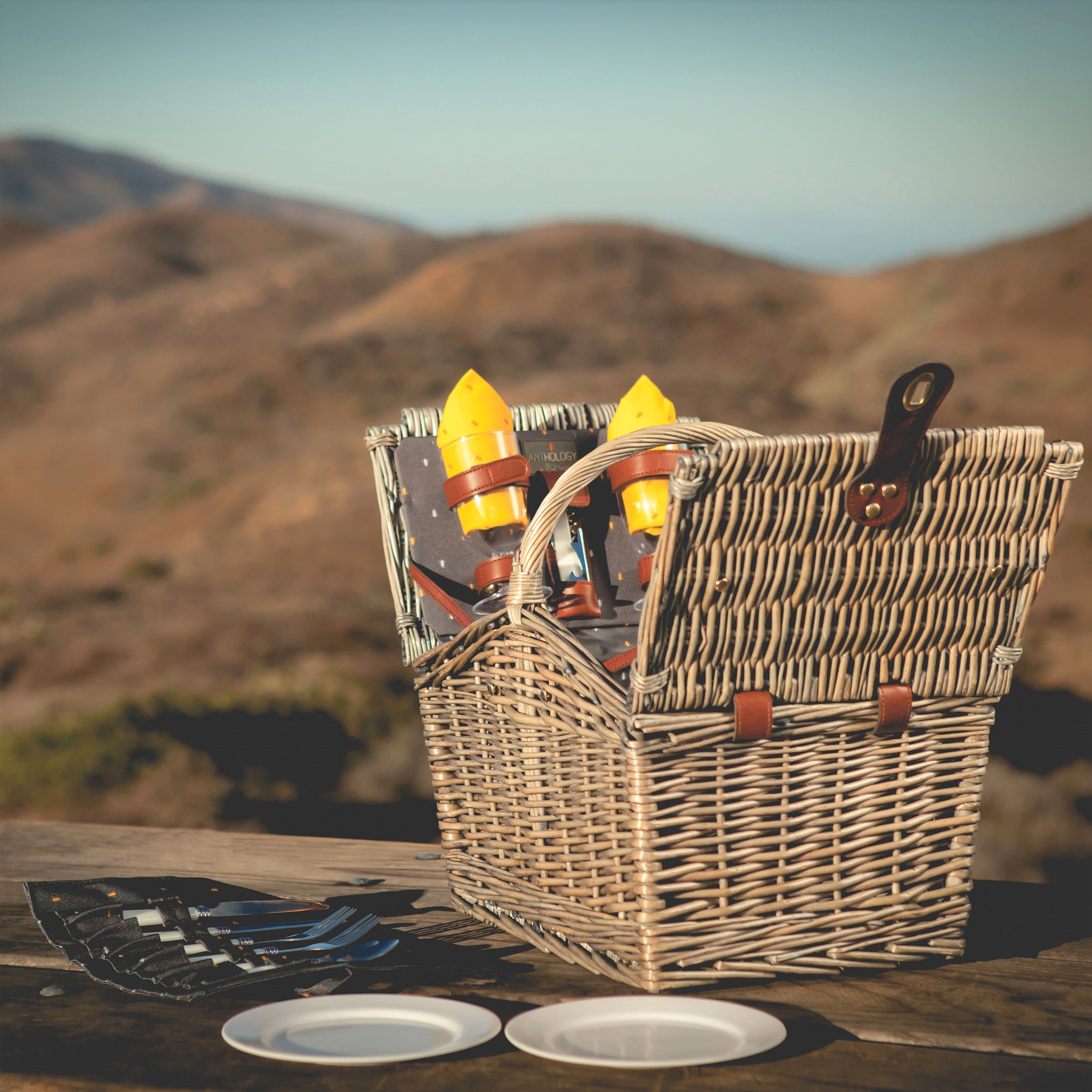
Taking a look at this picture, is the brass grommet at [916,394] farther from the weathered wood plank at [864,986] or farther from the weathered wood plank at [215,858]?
the weathered wood plank at [215,858]

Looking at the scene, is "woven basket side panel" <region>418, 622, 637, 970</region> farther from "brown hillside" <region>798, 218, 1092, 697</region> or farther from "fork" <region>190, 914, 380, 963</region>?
"brown hillside" <region>798, 218, 1092, 697</region>

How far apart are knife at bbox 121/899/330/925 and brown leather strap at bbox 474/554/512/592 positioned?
1.98 ft

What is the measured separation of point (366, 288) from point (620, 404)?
3190 cm

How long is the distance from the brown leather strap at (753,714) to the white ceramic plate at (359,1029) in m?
0.46

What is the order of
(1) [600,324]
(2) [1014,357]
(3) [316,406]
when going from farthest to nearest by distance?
1. (1) [600,324]
2. (3) [316,406]
3. (2) [1014,357]

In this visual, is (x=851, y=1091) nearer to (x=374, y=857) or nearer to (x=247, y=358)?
(x=374, y=857)

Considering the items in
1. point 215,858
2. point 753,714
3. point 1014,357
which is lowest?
point 215,858

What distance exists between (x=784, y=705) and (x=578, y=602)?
2.03 feet

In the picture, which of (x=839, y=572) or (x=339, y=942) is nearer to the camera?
(x=839, y=572)

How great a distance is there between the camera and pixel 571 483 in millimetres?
1579

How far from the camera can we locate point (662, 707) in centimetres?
144

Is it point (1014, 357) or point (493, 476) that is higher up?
point (1014, 357)

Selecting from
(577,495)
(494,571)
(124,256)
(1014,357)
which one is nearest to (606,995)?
(494,571)

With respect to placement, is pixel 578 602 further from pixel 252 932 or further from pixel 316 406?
pixel 316 406
